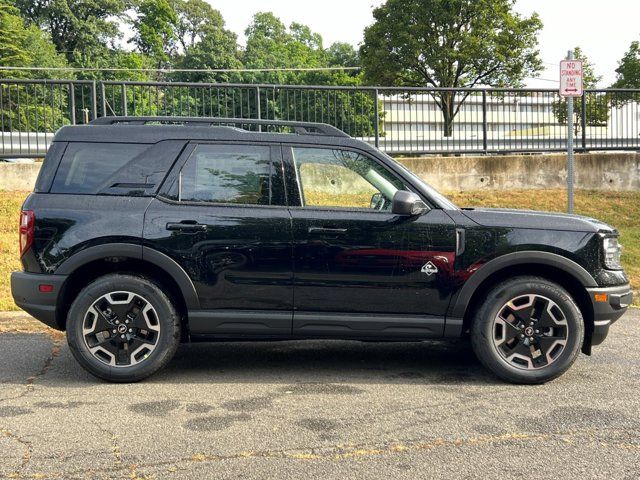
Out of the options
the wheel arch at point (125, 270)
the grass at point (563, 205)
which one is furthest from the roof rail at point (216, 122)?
the grass at point (563, 205)

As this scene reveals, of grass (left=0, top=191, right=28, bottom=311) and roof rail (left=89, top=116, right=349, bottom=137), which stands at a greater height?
roof rail (left=89, top=116, right=349, bottom=137)

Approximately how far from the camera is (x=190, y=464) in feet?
11.6

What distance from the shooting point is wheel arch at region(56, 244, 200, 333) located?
4938 mm

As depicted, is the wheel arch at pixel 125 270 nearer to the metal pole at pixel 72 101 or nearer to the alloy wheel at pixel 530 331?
the alloy wheel at pixel 530 331

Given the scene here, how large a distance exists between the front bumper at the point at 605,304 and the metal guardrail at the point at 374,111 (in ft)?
25.1

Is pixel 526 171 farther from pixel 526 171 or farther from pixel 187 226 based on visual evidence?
pixel 187 226

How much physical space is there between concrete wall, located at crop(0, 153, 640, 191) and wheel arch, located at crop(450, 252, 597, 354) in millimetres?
7493

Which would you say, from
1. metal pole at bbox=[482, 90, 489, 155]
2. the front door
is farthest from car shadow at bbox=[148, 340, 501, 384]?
metal pole at bbox=[482, 90, 489, 155]

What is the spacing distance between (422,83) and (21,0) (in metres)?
59.2

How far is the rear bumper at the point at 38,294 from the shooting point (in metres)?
4.96

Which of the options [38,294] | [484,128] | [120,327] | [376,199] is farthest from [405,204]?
[484,128]

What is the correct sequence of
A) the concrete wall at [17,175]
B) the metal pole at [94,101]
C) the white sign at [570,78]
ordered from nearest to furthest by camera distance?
the white sign at [570,78]
the concrete wall at [17,175]
the metal pole at [94,101]

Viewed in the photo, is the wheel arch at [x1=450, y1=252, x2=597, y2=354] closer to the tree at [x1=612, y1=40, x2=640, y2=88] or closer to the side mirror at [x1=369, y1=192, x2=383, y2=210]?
the side mirror at [x1=369, y1=192, x2=383, y2=210]

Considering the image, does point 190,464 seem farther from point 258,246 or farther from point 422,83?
point 422,83
